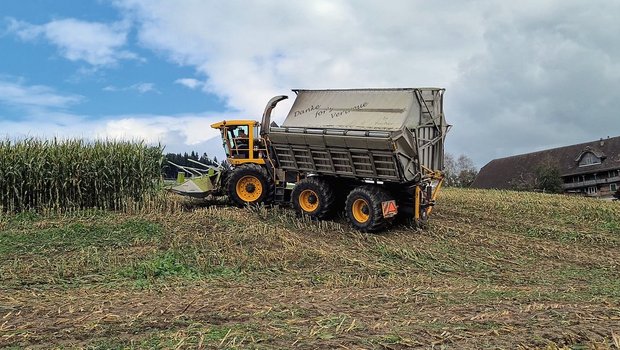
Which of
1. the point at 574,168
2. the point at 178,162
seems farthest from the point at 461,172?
the point at 178,162

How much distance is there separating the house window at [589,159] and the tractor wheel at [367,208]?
4425 centimetres

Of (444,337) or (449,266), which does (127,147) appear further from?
(444,337)

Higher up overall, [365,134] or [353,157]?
[365,134]

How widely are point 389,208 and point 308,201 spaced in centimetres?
221

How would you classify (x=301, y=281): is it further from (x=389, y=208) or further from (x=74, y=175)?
(x=74, y=175)

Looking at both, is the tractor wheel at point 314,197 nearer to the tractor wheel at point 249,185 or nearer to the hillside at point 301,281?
the hillside at point 301,281

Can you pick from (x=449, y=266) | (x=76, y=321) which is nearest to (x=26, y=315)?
(x=76, y=321)

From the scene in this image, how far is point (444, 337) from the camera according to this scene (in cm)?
468

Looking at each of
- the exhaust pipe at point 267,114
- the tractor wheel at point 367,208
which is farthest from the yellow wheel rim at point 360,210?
the exhaust pipe at point 267,114

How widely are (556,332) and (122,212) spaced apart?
39.3ft

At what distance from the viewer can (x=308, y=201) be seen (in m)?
13.1

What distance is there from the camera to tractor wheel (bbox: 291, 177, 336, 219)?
1272 centimetres

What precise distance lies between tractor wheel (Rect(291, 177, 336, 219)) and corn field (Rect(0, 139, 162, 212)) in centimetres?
479

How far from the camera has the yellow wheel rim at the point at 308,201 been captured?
1289 centimetres
